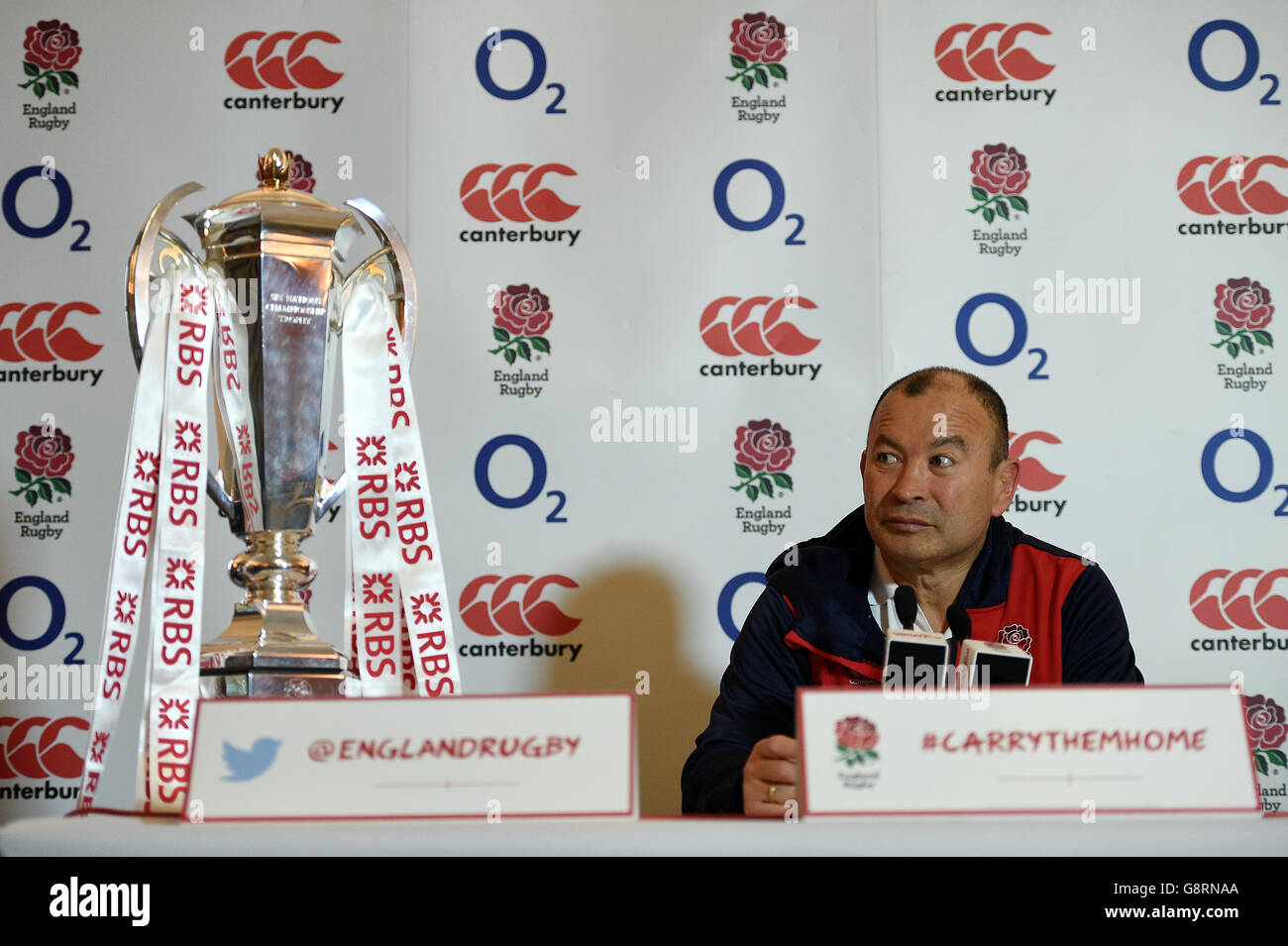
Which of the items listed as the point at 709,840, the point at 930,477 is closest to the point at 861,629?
the point at 930,477

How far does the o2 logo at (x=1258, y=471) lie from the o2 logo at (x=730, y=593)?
950mm

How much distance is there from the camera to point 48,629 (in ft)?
8.41

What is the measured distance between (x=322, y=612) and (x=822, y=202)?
1352 millimetres

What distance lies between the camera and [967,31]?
2711mm

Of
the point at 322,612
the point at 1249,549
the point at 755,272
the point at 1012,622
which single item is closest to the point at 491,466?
the point at 322,612

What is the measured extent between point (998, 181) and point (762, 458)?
78 cm

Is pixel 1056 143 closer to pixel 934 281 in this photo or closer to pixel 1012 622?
pixel 934 281

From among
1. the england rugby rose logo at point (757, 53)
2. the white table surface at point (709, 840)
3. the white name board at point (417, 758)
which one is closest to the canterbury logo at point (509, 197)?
the england rugby rose logo at point (757, 53)

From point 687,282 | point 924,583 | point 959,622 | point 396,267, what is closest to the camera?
point 959,622

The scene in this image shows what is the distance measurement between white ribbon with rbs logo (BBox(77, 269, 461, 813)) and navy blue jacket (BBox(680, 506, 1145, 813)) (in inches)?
19.9

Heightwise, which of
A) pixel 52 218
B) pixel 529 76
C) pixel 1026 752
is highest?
pixel 529 76

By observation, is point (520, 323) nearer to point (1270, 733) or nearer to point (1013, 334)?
point (1013, 334)

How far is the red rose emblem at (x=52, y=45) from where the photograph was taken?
8.87ft

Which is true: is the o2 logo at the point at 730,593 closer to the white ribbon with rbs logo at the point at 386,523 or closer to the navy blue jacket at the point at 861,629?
the navy blue jacket at the point at 861,629
